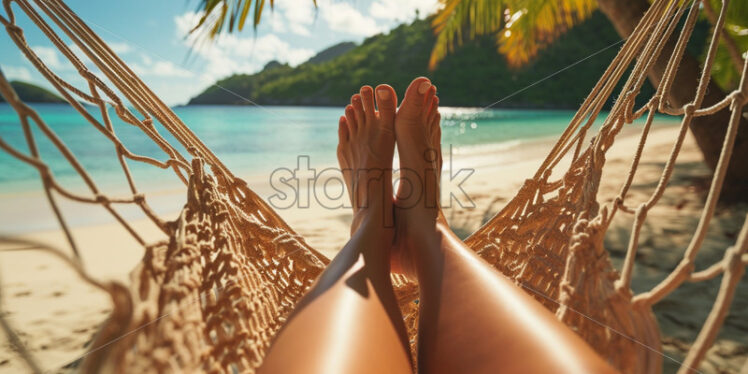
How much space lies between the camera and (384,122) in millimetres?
1074

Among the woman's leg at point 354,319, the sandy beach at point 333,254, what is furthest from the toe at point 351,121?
the sandy beach at point 333,254

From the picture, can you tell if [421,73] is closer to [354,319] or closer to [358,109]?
[358,109]

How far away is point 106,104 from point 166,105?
0.14m

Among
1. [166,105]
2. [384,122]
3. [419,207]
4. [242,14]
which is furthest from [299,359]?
[242,14]

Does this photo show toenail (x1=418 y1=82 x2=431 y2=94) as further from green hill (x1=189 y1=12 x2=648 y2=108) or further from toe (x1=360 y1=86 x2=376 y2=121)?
green hill (x1=189 y1=12 x2=648 y2=108)

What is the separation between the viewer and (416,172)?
974 millimetres

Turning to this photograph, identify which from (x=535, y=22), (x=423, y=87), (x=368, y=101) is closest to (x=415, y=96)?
(x=423, y=87)

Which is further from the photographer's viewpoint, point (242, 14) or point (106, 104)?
point (242, 14)

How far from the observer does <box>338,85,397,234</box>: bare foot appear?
36.2 inches

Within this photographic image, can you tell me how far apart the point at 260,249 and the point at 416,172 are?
42 cm

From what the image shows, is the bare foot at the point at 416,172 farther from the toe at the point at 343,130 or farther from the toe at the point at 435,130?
the toe at the point at 343,130

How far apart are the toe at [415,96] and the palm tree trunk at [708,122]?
3.06 ft

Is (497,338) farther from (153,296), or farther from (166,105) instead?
(166,105)

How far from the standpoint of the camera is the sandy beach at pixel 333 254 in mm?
855
